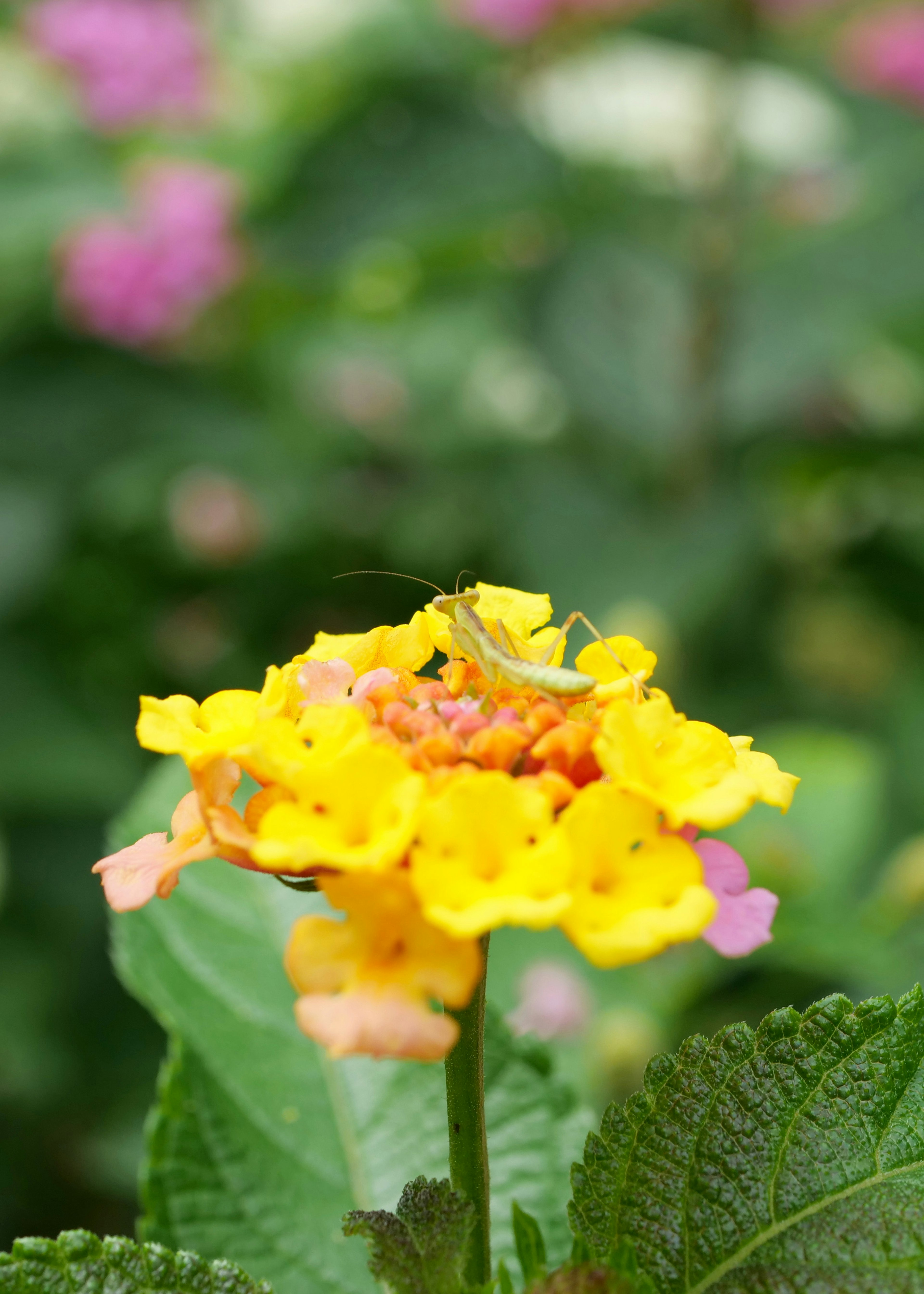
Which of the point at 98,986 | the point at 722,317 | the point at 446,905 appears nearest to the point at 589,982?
the point at 98,986

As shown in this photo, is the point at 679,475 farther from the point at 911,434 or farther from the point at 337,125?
the point at 337,125

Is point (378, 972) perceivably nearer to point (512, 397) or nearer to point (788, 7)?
point (788, 7)

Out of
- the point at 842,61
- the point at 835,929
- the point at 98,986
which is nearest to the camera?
the point at 835,929

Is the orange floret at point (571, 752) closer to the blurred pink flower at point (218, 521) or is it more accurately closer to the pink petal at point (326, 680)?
the pink petal at point (326, 680)

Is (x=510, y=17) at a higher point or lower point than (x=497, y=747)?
higher

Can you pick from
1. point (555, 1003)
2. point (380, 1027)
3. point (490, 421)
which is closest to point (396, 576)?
point (555, 1003)

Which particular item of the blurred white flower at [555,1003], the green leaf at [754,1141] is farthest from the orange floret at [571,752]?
the blurred white flower at [555,1003]
